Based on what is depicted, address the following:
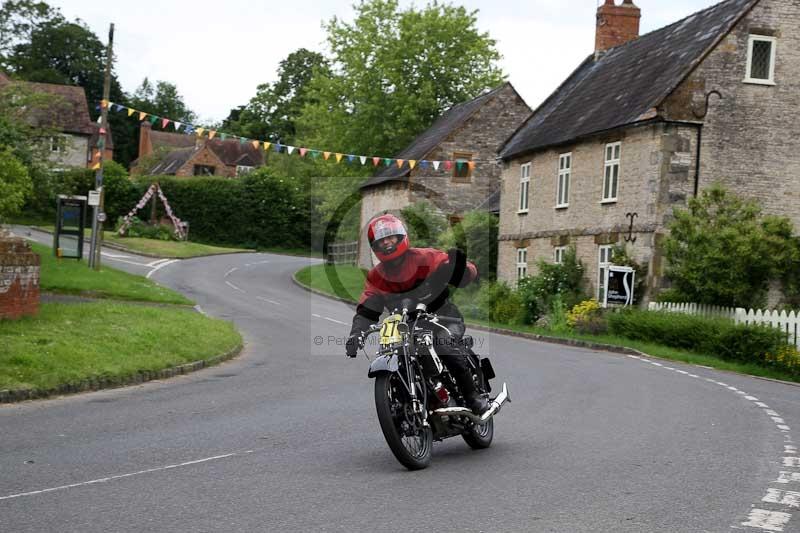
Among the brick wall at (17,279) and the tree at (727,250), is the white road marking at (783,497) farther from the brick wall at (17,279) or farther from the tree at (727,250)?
the tree at (727,250)

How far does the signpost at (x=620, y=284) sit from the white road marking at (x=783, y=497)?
22.2 metres

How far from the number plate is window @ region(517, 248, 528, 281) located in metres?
31.4

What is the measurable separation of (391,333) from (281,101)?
9291 cm

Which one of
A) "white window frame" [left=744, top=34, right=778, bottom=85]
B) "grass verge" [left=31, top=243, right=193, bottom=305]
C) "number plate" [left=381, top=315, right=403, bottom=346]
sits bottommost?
"grass verge" [left=31, top=243, right=193, bottom=305]

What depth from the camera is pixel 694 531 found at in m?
6.38

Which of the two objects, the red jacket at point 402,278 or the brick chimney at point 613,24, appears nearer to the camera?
the red jacket at point 402,278

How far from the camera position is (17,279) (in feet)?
58.4

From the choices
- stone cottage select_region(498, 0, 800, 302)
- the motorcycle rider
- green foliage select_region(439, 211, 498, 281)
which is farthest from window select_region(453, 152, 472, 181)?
the motorcycle rider

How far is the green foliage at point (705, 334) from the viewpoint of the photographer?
22.8m

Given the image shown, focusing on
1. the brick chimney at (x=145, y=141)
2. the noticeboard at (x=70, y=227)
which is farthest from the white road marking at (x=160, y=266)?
the brick chimney at (x=145, y=141)

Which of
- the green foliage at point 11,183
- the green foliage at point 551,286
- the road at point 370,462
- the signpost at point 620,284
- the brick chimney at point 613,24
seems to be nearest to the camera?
the road at point 370,462

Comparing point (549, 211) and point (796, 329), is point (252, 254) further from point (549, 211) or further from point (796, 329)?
point (796, 329)

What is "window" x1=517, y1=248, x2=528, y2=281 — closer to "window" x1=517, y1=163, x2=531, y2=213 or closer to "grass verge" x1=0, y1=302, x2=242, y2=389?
"window" x1=517, y1=163, x2=531, y2=213

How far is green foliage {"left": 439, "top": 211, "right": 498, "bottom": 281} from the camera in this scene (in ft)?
142
